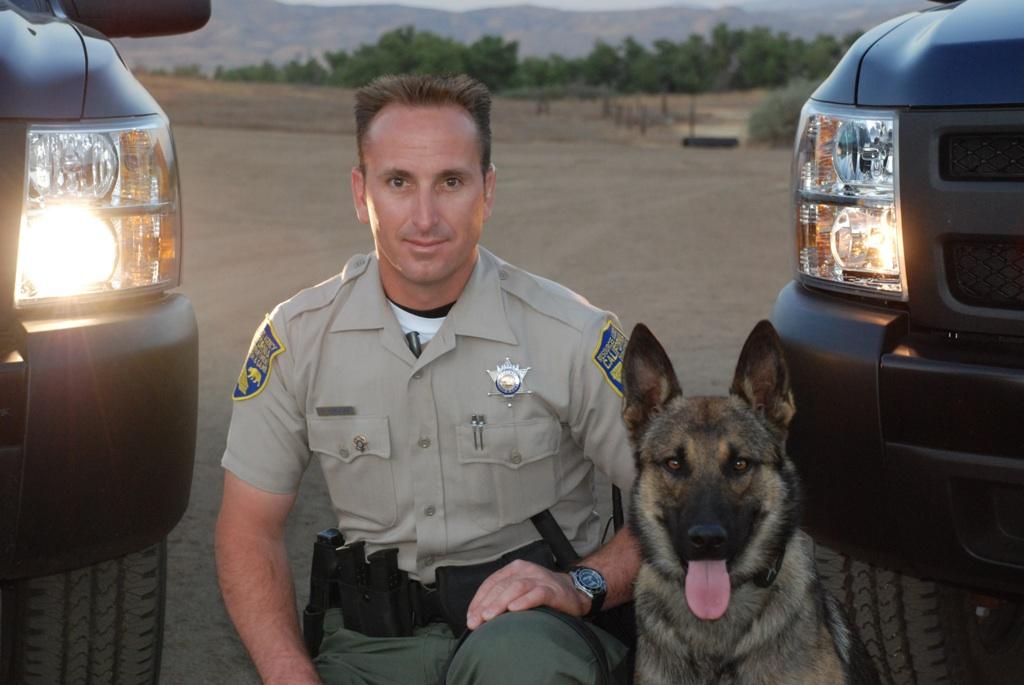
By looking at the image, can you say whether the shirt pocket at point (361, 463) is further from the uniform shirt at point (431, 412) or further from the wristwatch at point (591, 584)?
the wristwatch at point (591, 584)

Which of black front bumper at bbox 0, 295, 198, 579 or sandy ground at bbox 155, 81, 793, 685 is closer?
black front bumper at bbox 0, 295, 198, 579

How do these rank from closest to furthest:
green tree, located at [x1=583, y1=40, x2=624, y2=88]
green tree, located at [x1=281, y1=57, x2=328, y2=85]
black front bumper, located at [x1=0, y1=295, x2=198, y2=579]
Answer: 1. black front bumper, located at [x1=0, y1=295, x2=198, y2=579]
2. green tree, located at [x1=281, y1=57, x2=328, y2=85]
3. green tree, located at [x1=583, y1=40, x2=624, y2=88]

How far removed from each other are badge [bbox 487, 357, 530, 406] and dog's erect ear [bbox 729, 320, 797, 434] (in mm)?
517

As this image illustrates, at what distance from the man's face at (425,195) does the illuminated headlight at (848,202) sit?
0.82 metres

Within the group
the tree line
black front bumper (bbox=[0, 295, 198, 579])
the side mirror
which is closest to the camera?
black front bumper (bbox=[0, 295, 198, 579])

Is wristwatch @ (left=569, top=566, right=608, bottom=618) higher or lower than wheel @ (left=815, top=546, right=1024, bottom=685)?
higher

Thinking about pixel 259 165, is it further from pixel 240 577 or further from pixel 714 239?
pixel 240 577

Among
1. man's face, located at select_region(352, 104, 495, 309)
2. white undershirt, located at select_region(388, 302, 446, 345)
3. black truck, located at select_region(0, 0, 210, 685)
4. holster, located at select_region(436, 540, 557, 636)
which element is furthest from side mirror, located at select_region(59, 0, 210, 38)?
holster, located at select_region(436, 540, 557, 636)

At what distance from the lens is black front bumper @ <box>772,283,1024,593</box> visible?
116 inches

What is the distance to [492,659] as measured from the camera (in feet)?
9.50

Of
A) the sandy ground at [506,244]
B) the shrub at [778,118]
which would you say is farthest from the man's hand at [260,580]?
the shrub at [778,118]

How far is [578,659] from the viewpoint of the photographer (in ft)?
9.71

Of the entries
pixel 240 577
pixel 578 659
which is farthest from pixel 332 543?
pixel 578 659

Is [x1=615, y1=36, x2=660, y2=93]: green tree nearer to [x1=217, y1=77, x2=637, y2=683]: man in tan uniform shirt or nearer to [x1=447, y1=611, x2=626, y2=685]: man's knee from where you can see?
[x1=217, y1=77, x2=637, y2=683]: man in tan uniform shirt
